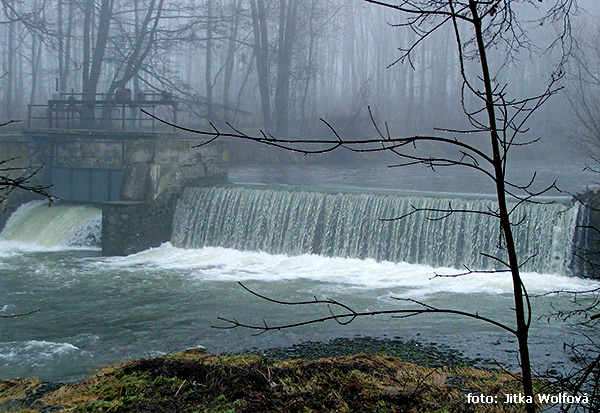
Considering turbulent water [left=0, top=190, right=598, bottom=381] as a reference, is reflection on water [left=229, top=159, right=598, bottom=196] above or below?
above

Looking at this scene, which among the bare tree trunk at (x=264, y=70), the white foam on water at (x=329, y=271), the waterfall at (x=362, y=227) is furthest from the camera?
the bare tree trunk at (x=264, y=70)

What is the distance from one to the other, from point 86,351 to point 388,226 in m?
7.11

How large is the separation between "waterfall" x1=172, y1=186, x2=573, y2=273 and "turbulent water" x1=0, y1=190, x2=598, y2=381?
9.6 inches

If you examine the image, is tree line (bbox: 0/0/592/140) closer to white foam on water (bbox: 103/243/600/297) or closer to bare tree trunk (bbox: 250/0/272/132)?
bare tree trunk (bbox: 250/0/272/132)

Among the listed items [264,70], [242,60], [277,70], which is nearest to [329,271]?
[264,70]

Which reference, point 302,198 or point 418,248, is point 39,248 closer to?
point 302,198

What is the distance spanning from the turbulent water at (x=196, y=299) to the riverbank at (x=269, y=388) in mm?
1172

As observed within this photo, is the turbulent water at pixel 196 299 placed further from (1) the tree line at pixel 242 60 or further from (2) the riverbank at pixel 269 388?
(1) the tree line at pixel 242 60

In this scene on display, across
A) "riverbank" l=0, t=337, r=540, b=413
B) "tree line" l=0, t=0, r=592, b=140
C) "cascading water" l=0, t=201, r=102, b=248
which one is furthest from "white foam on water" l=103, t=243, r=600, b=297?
"tree line" l=0, t=0, r=592, b=140

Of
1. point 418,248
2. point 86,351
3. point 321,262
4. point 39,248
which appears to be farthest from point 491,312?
point 39,248

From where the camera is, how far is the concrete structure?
15.1 m

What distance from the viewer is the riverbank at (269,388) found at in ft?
16.3

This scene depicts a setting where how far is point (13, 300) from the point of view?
10828 millimetres

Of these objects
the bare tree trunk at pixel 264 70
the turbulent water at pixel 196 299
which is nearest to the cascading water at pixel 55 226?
the turbulent water at pixel 196 299
